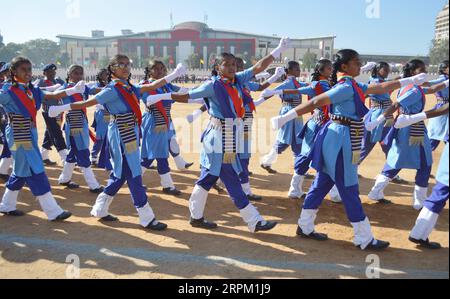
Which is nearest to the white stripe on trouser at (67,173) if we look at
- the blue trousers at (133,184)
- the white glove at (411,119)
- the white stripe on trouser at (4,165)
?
the white stripe on trouser at (4,165)

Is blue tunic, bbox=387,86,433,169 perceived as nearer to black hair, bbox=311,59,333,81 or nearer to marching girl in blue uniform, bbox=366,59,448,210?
marching girl in blue uniform, bbox=366,59,448,210

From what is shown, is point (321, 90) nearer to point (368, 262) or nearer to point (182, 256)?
point (368, 262)

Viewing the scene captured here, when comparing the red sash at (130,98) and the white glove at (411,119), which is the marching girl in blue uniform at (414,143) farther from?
the red sash at (130,98)

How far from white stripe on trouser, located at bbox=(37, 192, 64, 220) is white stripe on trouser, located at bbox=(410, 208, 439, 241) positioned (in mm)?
4427

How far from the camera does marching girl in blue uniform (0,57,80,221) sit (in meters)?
5.04

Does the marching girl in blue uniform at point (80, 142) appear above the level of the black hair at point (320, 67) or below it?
below

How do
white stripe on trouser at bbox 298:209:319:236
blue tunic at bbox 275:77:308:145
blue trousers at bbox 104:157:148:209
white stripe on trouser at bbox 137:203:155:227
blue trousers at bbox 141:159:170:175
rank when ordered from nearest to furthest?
white stripe on trouser at bbox 298:209:319:236
blue trousers at bbox 104:157:148:209
white stripe on trouser at bbox 137:203:155:227
blue trousers at bbox 141:159:170:175
blue tunic at bbox 275:77:308:145

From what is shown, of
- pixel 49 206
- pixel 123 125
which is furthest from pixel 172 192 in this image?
pixel 123 125

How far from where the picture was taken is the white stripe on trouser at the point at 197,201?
5004 millimetres

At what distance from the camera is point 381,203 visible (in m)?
6.12

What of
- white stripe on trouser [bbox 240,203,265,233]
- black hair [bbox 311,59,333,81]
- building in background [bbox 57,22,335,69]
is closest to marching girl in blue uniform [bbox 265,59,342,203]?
black hair [bbox 311,59,333,81]

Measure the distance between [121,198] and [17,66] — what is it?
2556mm

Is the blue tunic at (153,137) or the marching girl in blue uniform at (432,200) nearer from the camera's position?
the marching girl in blue uniform at (432,200)

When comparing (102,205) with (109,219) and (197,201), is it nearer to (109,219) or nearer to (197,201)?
(109,219)
